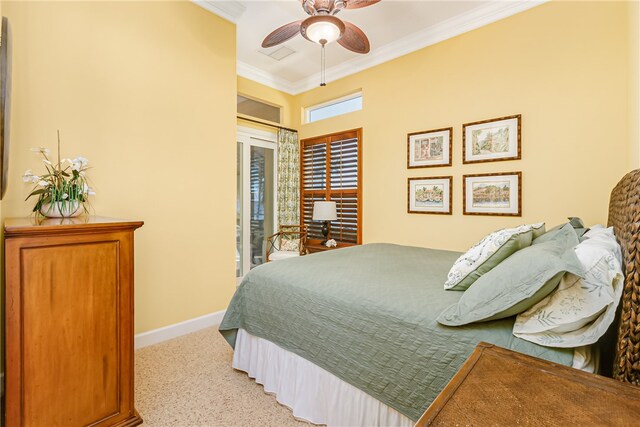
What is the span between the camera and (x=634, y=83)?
2.11 meters

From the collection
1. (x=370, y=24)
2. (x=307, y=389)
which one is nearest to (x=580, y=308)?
(x=307, y=389)

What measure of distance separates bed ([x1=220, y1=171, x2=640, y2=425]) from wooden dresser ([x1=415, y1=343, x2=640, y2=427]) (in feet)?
0.68

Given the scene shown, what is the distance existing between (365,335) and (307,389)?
0.57m

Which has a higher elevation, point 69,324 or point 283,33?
point 283,33

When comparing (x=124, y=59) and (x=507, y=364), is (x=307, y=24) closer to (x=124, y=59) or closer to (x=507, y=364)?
(x=124, y=59)

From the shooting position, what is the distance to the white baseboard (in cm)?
246

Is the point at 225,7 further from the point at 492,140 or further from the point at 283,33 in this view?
the point at 492,140

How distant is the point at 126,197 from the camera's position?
7.80 feet

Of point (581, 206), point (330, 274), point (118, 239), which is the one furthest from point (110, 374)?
point (581, 206)

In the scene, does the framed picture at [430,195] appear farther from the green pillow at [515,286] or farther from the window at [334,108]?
the green pillow at [515,286]

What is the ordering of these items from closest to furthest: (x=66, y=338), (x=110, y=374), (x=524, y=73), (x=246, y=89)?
(x=66, y=338) < (x=110, y=374) < (x=524, y=73) < (x=246, y=89)

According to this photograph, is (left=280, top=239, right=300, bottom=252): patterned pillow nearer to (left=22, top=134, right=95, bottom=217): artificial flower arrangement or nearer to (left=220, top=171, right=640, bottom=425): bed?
(left=220, top=171, right=640, bottom=425): bed

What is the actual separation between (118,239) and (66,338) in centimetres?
49

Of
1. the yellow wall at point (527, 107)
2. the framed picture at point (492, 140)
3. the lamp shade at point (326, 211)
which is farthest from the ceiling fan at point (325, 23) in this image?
the lamp shade at point (326, 211)
